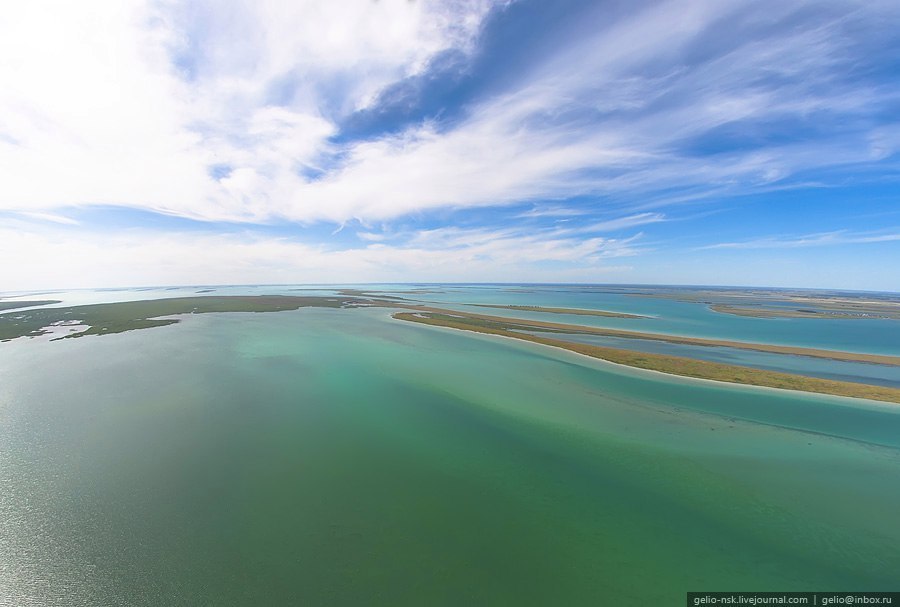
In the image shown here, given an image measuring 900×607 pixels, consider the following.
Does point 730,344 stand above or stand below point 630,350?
below

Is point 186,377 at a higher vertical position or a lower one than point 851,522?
higher

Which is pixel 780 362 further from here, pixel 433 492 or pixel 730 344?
pixel 433 492

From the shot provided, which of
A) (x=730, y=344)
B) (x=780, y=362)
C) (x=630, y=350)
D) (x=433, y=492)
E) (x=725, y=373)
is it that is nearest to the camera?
(x=433, y=492)

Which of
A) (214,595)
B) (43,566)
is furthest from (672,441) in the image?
(43,566)

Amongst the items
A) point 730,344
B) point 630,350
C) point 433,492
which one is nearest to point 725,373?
point 630,350

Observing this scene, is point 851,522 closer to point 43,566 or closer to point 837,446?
point 837,446

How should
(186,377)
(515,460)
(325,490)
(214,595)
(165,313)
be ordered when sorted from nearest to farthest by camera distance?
(214,595), (325,490), (515,460), (186,377), (165,313)

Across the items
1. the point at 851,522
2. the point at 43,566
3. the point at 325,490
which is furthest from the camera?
the point at 325,490

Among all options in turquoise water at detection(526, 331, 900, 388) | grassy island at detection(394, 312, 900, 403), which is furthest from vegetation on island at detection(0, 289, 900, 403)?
turquoise water at detection(526, 331, 900, 388)
